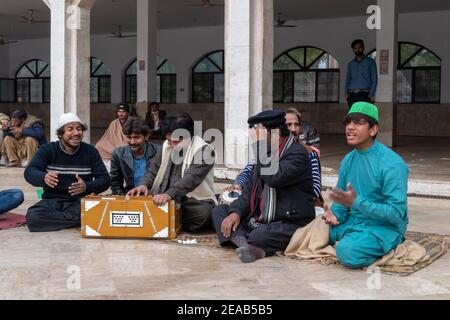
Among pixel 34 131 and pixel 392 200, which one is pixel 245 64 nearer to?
pixel 34 131

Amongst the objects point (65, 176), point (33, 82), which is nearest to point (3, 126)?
point (65, 176)

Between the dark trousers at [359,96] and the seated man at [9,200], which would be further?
the dark trousers at [359,96]

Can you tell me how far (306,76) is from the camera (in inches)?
738

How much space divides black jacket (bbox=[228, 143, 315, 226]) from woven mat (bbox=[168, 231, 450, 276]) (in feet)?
1.39

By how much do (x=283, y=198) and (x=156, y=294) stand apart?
1.36 metres

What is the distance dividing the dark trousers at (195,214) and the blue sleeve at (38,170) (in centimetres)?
118

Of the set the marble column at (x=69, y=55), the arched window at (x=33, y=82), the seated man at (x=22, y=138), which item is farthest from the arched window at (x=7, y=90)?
the marble column at (x=69, y=55)

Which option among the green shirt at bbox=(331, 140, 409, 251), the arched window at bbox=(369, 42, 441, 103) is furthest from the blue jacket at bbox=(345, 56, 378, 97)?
the green shirt at bbox=(331, 140, 409, 251)

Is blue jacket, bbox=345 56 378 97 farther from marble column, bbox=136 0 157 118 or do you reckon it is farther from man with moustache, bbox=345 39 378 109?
marble column, bbox=136 0 157 118

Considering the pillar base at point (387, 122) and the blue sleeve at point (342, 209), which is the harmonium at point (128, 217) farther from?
the pillar base at point (387, 122)

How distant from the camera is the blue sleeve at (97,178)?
559cm

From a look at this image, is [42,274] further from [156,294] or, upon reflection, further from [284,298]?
[284,298]

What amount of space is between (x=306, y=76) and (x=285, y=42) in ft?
3.82

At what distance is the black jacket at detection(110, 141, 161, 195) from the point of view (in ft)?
19.1
